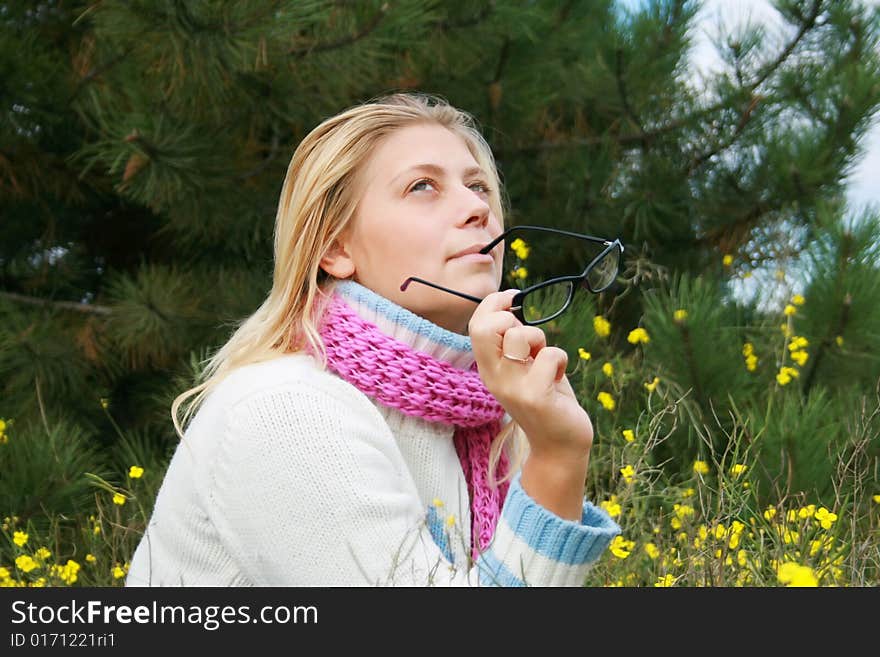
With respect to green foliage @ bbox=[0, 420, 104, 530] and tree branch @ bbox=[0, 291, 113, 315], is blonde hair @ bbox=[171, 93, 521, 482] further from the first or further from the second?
tree branch @ bbox=[0, 291, 113, 315]

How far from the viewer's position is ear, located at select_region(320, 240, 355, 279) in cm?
162

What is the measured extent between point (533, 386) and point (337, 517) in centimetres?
28

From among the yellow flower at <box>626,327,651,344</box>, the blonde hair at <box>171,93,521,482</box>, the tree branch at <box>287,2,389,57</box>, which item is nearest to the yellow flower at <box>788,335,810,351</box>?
the yellow flower at <box>626,327,651,344</box>

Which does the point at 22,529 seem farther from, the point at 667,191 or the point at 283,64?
the point at 667,191

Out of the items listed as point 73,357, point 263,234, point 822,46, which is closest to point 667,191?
point 822,46

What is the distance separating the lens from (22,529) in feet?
9.94

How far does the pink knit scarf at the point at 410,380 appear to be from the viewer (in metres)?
1.48

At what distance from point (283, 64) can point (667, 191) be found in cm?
145

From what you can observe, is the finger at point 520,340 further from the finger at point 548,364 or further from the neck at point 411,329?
the neck at point 411,329

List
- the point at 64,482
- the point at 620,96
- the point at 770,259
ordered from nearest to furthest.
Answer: the point at 64,482 → the point at 770,259 → the point at 620,96

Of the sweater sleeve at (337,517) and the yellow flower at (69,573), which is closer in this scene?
the sweater sleeve at (337,517)

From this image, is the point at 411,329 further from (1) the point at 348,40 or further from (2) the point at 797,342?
(1) the point at 348,40

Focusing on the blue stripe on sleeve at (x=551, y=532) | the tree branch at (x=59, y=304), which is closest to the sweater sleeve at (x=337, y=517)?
the blue stripe on sleeve at (x=551, y=532)

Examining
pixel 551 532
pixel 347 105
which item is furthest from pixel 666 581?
pixel 347 105
